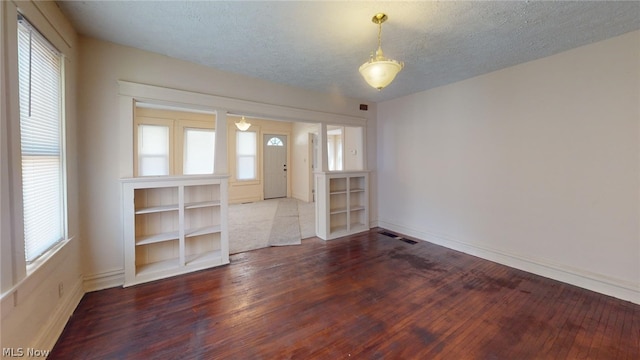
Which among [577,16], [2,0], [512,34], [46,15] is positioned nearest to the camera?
[2,0]

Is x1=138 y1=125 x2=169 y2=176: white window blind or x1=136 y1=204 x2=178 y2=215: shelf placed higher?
x1=138 y1=125 x2=169 y2=176: white window blind

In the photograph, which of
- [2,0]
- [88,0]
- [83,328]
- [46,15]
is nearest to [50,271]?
[83,328]

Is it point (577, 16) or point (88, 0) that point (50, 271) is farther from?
point (577, 16)

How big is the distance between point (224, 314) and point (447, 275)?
2521mm

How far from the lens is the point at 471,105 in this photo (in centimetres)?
357

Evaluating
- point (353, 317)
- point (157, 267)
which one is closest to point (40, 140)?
point (157, 267)

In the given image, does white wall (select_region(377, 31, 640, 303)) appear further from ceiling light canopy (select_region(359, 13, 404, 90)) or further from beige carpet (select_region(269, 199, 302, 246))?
beige carpet (select_region(269, 199, 302, 246))

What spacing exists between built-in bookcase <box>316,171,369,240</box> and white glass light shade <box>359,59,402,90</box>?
2.34 m

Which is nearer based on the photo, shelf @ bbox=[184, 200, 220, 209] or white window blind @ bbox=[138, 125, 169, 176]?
shelf @ bbox=[184, 200, 220, 209]

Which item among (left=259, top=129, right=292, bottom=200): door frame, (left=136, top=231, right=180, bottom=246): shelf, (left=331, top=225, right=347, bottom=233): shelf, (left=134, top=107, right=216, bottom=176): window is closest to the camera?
(left=136, top=231, right=180, bottom=246): shelf

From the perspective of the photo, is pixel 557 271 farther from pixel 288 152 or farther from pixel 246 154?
pixel 246 154

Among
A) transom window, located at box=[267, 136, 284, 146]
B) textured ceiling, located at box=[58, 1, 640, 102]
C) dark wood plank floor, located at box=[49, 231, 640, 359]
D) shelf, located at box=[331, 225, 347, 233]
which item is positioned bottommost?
dark wood plank floor, located at box=[49, 231, 640, 359]

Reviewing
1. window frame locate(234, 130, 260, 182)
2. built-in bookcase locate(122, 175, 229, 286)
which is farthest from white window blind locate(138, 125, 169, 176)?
built-in bookcase locate(122, 175, 229, 286)

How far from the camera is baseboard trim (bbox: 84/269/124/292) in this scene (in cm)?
254
